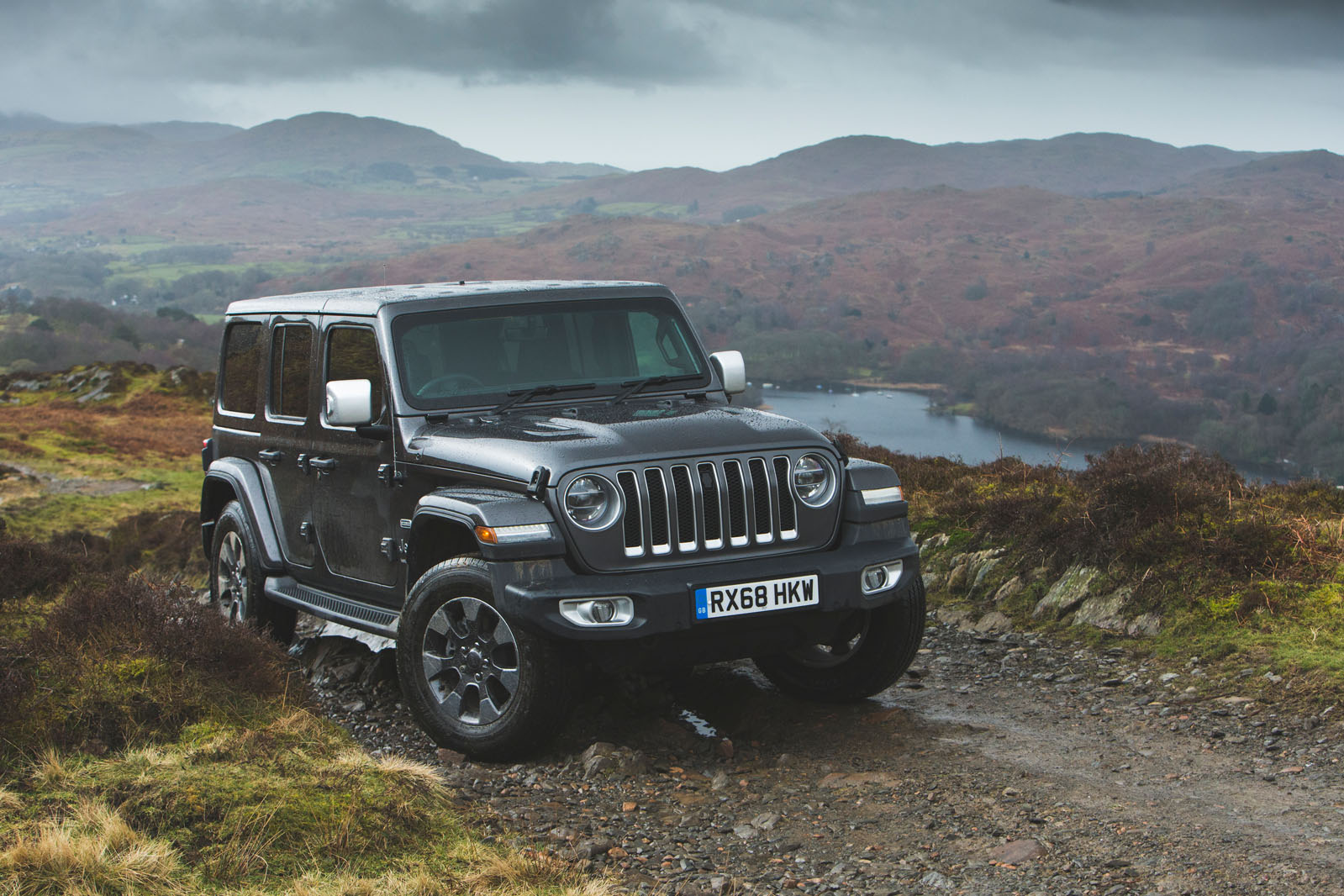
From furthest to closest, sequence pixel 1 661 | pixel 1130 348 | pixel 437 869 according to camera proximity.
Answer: pixel 1130 348 → pixel 1 661 → pixel 437 869

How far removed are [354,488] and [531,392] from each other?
3.63 feet

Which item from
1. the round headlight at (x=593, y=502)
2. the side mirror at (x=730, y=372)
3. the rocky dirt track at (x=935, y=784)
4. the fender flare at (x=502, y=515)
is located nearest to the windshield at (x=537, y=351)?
the side mirror at (x=730, y=372)

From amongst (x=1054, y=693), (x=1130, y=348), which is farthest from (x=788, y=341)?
(x=1054, y=693)

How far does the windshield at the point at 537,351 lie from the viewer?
6312mm

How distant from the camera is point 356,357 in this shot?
657cm

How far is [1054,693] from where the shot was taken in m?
6.70

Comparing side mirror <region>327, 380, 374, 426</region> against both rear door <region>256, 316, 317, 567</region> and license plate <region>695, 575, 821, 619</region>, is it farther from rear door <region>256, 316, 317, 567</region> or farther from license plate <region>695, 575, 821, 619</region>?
license plate <region>695, 575, 821, 619</region>

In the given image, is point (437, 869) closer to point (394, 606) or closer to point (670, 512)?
point (670, 512)

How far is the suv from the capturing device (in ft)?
17.0

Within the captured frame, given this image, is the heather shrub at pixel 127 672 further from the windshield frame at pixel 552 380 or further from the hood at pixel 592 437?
the windshield frame at pixel 552 380

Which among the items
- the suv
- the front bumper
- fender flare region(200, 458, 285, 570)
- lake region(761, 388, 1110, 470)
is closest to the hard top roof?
the suv

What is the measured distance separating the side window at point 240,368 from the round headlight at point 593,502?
326cm

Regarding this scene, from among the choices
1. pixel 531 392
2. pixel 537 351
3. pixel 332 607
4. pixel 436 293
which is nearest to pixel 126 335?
pixel 332 607

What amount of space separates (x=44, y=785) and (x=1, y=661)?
137 centimetres
